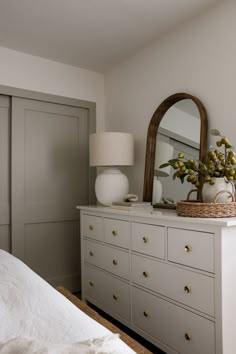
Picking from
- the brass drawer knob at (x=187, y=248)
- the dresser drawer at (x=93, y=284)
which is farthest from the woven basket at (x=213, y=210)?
the dresser drawer at (x=93, y=284)

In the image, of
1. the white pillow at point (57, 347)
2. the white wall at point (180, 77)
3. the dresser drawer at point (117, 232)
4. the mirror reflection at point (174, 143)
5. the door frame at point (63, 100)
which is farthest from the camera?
the door frame at point (63, 100)

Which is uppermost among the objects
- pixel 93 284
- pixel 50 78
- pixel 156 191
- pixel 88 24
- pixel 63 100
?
pixel 88 24

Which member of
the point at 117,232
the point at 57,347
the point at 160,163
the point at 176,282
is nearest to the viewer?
the point at 57,347

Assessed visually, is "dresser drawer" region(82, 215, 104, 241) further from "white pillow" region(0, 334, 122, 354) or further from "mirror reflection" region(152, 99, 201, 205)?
"white pillow" region(0, 334, 122, 354)

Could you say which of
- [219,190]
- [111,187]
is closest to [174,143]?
[111,187]

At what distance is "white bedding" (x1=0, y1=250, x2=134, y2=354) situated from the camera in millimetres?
814

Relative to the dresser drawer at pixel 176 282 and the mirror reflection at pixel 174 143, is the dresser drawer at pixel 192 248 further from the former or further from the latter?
the mirror reflection at pixel 174 143

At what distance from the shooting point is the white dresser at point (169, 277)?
1.45 metres

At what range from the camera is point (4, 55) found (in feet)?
8.54

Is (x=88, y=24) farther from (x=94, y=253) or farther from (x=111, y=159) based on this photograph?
(x=94, y=253)

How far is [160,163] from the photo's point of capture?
2.45m

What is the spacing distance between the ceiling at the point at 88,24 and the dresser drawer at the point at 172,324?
6.39 feet

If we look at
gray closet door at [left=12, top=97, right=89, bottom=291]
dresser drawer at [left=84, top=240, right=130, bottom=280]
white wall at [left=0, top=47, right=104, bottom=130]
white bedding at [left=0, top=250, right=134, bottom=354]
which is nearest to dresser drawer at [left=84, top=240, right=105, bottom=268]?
dresser drawer at [left=84, top=240, right=130, bottom=280]

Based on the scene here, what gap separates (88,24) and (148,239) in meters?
1.67
